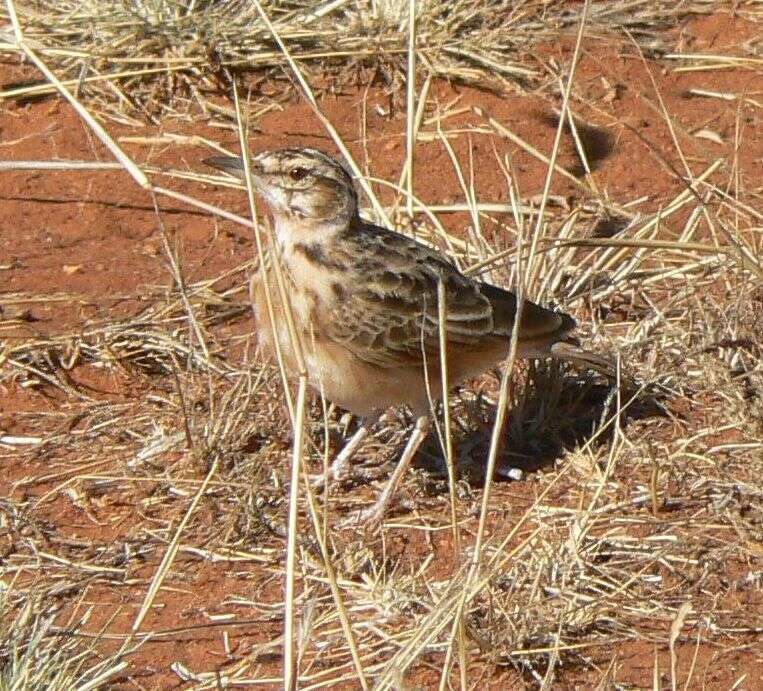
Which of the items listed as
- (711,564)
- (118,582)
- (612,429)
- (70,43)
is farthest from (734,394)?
(70,43)

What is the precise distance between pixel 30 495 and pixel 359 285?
4.97 feet

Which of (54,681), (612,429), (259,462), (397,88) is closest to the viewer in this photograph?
(54,681)

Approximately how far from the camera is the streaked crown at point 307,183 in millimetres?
6320

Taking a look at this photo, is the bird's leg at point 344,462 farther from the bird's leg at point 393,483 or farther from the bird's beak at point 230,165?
the bird's beak at point 230,165

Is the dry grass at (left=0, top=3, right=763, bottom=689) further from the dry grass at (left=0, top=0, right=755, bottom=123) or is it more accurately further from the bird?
the dry grass at (left=0, top=0, right=755, bottom=123)

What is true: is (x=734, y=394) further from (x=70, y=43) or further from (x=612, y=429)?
(x=70, y=43)

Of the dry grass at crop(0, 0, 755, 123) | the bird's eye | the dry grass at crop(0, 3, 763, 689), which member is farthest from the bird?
the dry grass at crop(0, 0, 755, 123)

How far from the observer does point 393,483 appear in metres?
6.25

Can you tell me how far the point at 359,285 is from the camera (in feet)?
20.5

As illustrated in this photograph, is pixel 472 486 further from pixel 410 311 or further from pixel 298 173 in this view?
pixel 298 173

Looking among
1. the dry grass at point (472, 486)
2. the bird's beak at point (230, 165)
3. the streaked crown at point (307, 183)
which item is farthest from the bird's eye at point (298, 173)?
the dry grass at point (472, 486)

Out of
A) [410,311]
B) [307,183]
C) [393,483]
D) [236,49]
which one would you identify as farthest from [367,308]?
[236,49]

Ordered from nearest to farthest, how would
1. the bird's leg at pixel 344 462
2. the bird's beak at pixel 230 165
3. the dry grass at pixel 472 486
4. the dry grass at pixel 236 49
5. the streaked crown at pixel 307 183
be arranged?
the dry grass at pixel 472 486
the bird's beak at pixel 230 165
the streaked crown at pixel 307 183
the bird's leg at pixel 344 462
the dry grass at pixel 236 49

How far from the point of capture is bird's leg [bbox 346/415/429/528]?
243 inches
